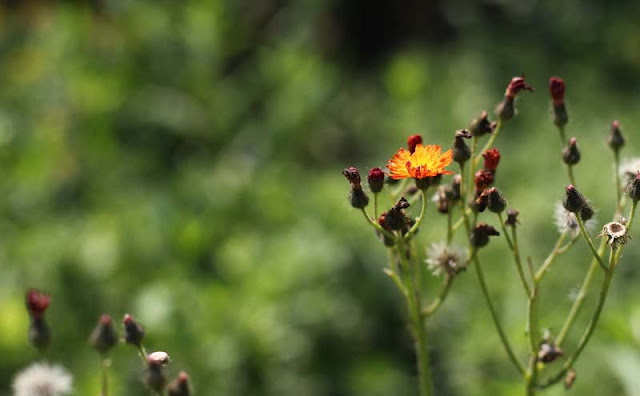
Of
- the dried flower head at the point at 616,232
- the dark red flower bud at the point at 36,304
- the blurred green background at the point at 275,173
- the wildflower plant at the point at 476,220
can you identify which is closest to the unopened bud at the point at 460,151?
the wildflower plant at the point at 476,220

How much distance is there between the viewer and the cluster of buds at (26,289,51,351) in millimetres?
1448

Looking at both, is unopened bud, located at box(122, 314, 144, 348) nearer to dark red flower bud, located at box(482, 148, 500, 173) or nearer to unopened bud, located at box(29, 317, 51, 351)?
unopened bud, located at box(29, 317, 51, 351)

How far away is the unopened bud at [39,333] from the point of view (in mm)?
1456

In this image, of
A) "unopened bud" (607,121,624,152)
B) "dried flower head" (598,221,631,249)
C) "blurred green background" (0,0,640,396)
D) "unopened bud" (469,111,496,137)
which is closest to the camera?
"dried flower head" (598,221,631,249)

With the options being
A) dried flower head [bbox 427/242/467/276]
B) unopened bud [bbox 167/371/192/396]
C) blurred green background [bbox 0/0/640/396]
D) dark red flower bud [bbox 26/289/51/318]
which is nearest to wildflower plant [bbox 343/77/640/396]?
dried flower head [bbox 427/242/467/276]

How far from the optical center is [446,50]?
561 cm

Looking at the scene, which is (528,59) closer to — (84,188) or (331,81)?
(331,81)

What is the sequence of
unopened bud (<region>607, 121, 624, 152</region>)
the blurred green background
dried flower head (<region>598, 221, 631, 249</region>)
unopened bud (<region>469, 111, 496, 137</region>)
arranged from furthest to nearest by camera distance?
the blurred green background → unopened bud (<region>607, 121, 624, 152</region>) → unopened bud (<region>469, 111, 496, 137</region>) → dried flower head (<region>598, 221, 631, 249</region>)

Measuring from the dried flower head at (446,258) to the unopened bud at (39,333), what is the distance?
564 millimetres

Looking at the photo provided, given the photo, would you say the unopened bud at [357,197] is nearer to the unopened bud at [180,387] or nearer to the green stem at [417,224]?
the green stem at [417,224]

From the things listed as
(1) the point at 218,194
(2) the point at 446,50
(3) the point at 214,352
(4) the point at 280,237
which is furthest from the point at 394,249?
(2) the point at 446,50

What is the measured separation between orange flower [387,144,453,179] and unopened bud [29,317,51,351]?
575 mm

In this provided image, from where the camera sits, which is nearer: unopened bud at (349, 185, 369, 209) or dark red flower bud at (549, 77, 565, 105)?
unopened bud at (349, 185, 369, 209)

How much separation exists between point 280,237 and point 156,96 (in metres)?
1.56
